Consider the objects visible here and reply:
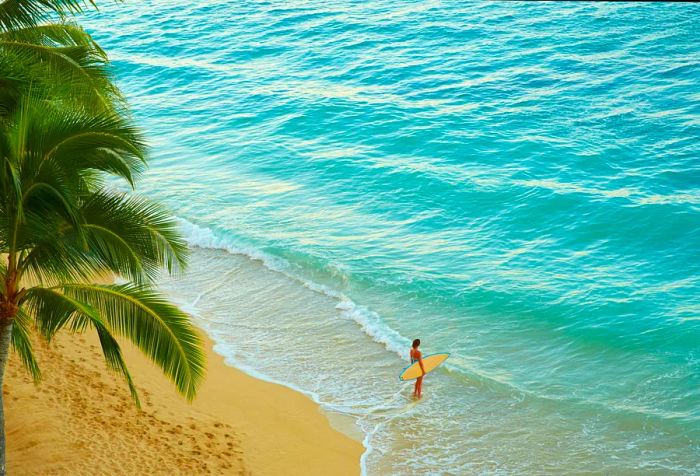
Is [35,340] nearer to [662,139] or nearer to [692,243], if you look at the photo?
[692,243]

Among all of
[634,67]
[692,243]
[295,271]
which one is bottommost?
[295,271]

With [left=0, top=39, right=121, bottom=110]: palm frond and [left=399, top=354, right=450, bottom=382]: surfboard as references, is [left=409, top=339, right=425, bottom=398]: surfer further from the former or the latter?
[left=0, top=39, right=121, bottom=110]: palm frond

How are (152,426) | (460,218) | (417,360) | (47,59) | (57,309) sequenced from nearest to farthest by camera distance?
(57,309) → (47,59) → (152,426) → (417,360) → (460,218)

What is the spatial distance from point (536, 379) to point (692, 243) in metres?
6.51

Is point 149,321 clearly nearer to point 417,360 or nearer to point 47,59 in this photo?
point 47,59

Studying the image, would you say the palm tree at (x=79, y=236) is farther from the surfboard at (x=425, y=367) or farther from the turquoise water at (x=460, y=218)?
the surfboard at (x=425, y=367)

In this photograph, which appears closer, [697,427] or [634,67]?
[697,427]

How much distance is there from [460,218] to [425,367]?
7.46 m

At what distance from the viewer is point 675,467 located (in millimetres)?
12094

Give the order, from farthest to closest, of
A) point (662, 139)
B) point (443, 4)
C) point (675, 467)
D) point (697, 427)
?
1. point (443, 4)
2. point (662, 139)
3. point (697, 427)
4. point (675, 467)

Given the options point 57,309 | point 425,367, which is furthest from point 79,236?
point 425,367

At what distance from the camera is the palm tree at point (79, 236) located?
7898 mm

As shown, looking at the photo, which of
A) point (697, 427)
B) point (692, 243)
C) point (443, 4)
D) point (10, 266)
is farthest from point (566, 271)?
point (443, 4)

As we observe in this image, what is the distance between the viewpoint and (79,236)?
8227 millimetres
